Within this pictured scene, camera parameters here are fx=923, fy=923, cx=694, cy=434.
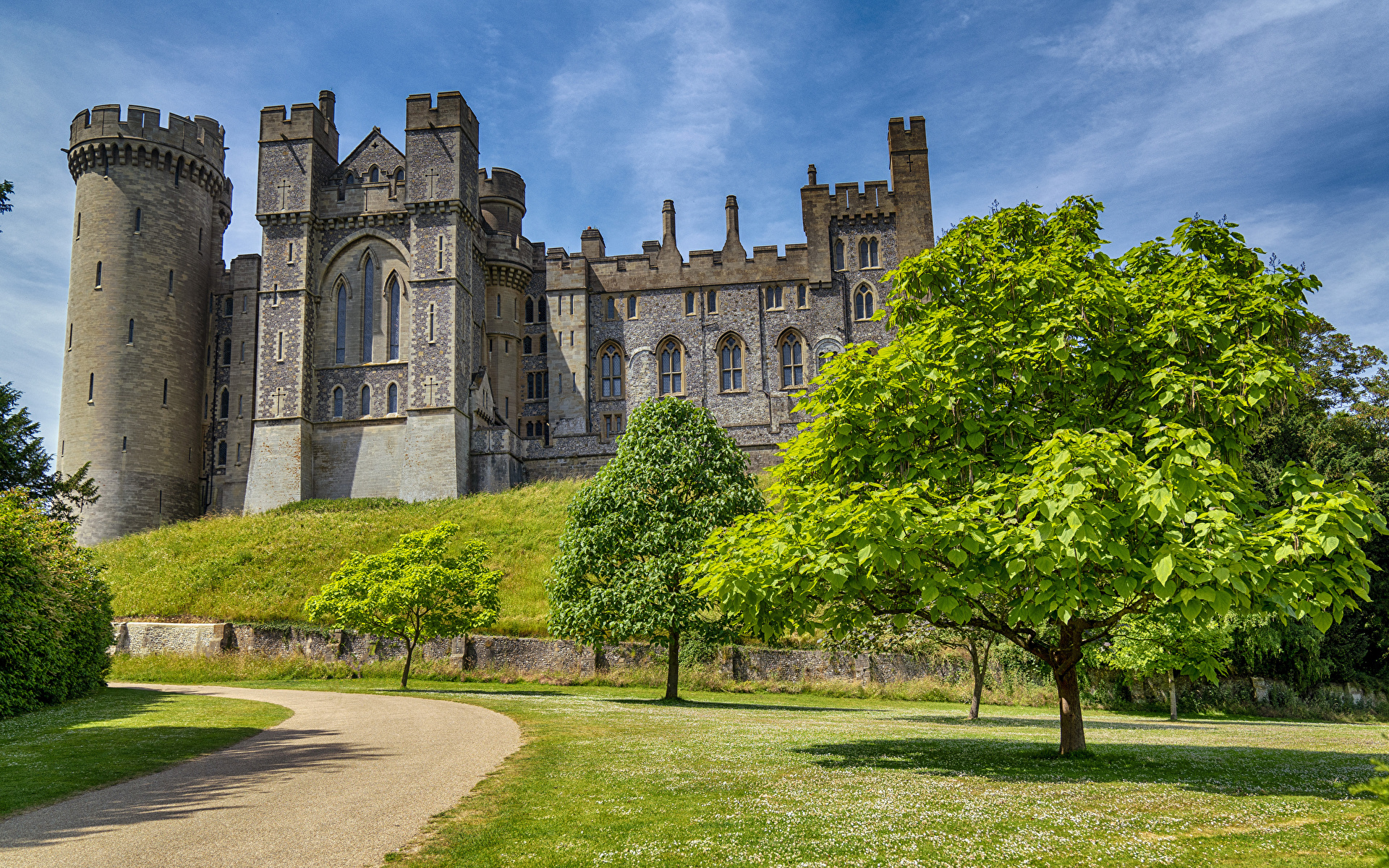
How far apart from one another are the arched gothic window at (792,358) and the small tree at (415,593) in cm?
3843

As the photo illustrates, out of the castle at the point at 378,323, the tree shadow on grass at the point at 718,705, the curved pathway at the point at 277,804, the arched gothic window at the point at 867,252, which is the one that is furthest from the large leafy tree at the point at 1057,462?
the arched gothic window at the point at 867,252

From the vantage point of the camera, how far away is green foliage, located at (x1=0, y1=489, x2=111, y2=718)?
60.1ft

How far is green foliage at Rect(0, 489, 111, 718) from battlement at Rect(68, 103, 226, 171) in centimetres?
4423

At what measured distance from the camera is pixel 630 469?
87.6 ft

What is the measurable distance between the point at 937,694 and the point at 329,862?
83.2ft

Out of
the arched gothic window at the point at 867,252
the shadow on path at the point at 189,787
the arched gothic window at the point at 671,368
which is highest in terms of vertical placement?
the arched gothic window at the point at 867,252

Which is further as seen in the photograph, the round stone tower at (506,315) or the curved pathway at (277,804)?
the round stone tower at (506,315)

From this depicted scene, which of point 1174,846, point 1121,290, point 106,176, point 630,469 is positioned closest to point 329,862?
point 1174,846

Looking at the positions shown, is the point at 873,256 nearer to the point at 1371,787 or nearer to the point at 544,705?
the point at 544,705

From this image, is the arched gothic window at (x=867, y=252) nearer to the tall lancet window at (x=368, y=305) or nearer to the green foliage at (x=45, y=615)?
the tall lancet window at (x=368, y=305)

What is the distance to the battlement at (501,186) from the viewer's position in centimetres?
6894

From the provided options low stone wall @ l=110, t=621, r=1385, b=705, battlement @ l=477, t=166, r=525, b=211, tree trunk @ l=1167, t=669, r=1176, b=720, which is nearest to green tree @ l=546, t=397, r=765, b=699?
low stone wall @ l=110, t=621, r=1385, b=705

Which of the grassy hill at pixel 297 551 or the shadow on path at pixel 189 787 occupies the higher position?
the grassy hill at pixel 297 551

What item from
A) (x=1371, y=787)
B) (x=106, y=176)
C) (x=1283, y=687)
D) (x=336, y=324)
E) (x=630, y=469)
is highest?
(x=106, y=176)
